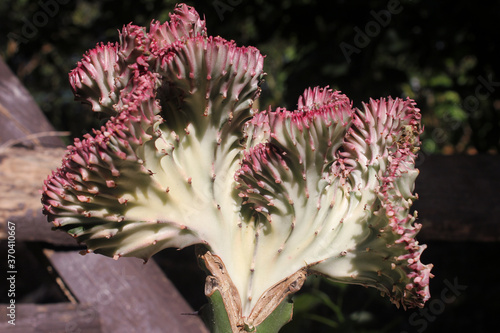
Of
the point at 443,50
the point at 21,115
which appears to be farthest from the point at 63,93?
the point at 443,50

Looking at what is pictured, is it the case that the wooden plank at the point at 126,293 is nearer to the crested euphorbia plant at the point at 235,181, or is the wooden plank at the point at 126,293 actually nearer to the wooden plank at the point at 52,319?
the wooden plank at the point at 52,319

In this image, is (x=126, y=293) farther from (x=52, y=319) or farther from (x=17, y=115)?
(x=17, y=115)

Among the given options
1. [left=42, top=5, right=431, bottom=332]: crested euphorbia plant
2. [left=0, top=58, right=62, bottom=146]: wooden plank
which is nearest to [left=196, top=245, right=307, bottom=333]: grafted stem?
[left=42, top=5, right=431, bottom=332]: crested euphorbia plant

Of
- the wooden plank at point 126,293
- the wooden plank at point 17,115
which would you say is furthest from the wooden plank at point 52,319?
the wooden plank at point 17,115

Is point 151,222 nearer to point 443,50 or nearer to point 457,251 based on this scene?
point 443,50

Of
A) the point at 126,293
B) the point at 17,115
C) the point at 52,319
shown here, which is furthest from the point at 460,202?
the point at 17,115
